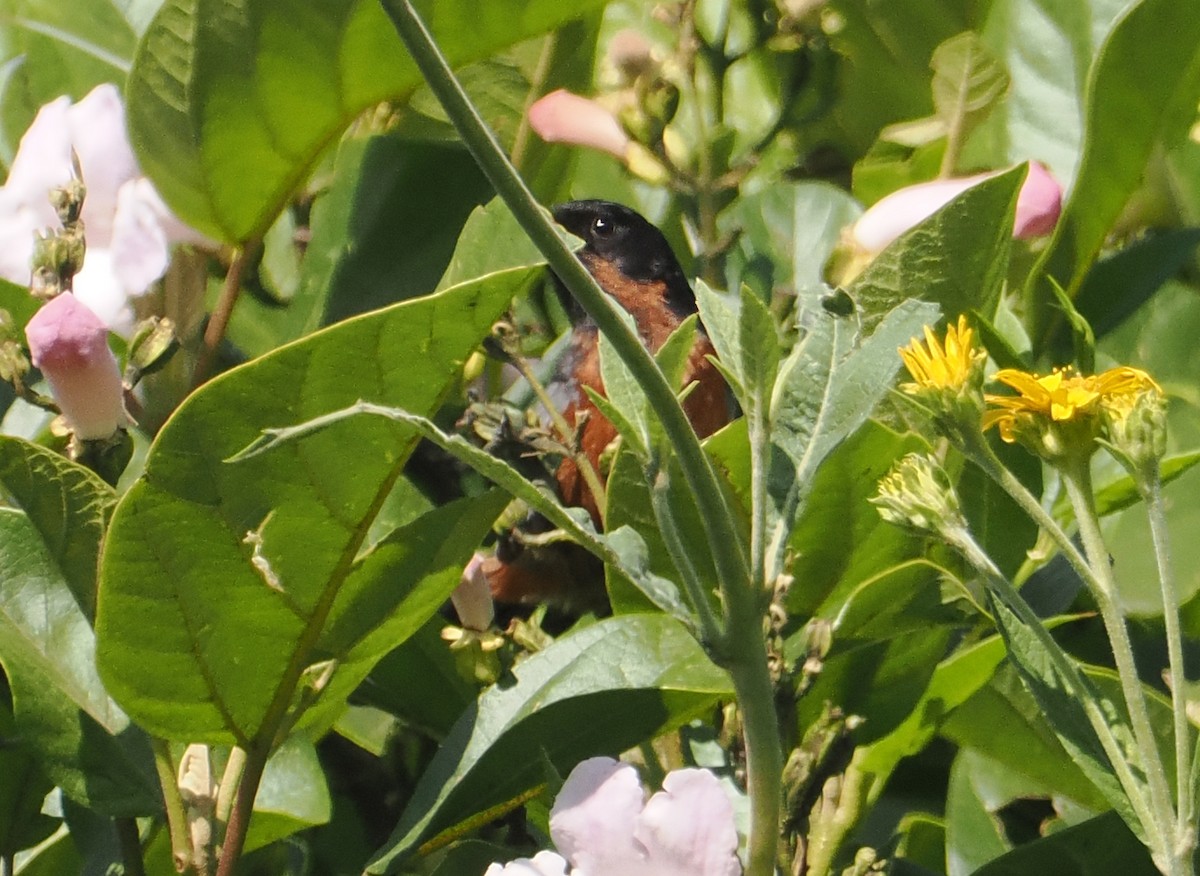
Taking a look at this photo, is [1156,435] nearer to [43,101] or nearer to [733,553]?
[733,553]

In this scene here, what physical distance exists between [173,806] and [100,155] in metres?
0.50

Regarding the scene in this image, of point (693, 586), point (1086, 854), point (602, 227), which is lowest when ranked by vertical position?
point (602, 227)

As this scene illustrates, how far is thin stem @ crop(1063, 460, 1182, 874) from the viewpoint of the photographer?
805 millimetres

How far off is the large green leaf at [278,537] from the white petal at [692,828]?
25cm

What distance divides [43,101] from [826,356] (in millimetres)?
1071

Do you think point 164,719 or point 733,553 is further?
point 164,719

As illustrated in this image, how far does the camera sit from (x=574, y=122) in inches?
63.6

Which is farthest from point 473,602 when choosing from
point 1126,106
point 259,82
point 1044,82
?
point 1044,82

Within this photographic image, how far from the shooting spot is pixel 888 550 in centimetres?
114

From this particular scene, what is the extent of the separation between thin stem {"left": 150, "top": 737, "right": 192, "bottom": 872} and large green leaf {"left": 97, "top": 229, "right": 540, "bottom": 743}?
1.3 inches

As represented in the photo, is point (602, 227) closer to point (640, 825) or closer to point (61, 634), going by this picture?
point (61, 634)

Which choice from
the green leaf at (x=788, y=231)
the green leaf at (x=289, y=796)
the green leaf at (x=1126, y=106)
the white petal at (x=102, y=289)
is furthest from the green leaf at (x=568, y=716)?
the green leaf at (x=788, y=231)

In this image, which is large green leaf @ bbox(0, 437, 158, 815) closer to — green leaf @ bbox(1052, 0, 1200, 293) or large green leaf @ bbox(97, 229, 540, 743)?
large green leaf @ bbox(97, 229, 540, 743)

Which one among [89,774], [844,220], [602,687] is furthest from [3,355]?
[844,220]
